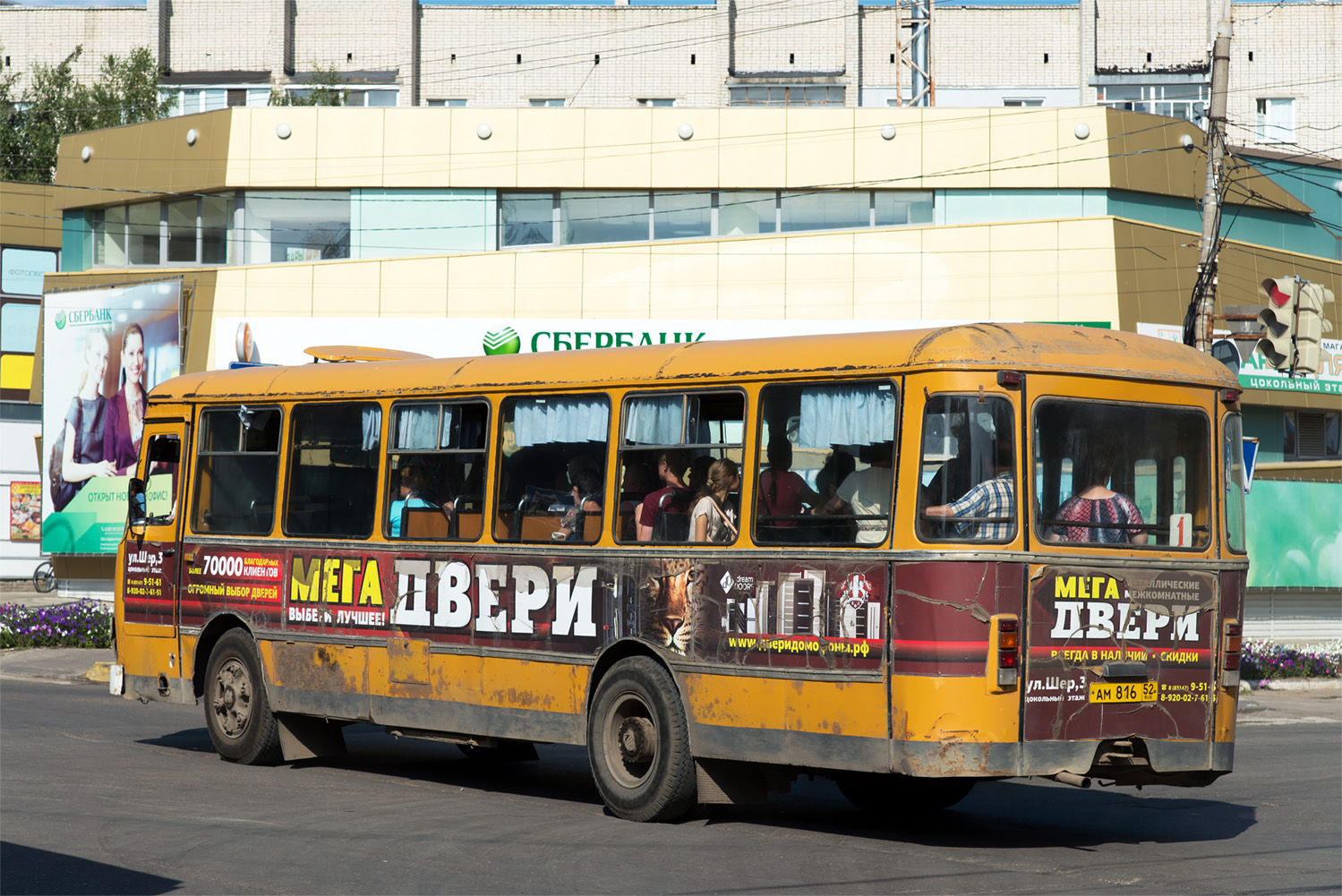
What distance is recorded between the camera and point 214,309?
2931 centimetres

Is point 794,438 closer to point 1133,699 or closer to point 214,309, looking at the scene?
point 1133,699

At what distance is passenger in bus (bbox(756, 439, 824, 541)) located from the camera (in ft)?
30.1

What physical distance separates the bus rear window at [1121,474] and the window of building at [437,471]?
403 centimetres

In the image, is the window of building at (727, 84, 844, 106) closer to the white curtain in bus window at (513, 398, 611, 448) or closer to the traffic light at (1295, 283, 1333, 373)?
the traffic light at (1295, 283, 1333, 373)

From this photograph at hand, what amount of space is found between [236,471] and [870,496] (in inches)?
242

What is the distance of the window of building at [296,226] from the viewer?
29.3 m

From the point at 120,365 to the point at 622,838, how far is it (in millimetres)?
24497

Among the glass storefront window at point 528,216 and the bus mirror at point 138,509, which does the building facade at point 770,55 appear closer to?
the glass storefront window at point 528,216

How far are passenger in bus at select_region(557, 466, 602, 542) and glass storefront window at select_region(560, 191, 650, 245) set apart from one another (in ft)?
61.5

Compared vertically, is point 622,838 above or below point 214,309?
below

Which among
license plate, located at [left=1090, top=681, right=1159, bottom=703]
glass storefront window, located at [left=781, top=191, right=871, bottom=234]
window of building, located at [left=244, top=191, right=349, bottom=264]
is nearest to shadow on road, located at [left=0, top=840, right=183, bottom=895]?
license plate, located at [left=1090, top=681, right=1159, bottom=703]

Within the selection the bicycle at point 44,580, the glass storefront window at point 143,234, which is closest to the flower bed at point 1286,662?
the glass storefront window at point 143,234

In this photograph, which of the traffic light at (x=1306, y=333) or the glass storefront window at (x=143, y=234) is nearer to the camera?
the traffic light at (x=1306, y=333)

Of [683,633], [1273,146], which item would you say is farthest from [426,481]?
[1273,146]
